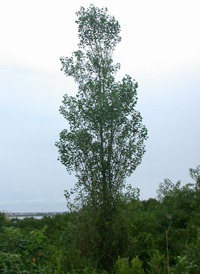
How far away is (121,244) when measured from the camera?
9516mm

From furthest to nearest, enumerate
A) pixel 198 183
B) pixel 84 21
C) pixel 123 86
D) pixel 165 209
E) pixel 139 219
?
pixel 198 183 → pixel 165 209 → pixel 139 219 → pixel 84 21 → pixel 123 86

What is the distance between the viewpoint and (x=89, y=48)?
1169cm

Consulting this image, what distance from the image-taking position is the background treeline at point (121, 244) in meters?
4.16

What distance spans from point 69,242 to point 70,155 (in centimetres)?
274

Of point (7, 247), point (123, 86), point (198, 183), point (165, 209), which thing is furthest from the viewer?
point (198, 183)

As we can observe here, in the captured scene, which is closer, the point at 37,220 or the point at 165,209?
the point at 165,209

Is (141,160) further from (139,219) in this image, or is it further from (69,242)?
(139,219)

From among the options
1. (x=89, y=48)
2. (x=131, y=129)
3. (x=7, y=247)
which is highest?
(x=89, y=48)

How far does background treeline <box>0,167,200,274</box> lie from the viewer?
4158mm

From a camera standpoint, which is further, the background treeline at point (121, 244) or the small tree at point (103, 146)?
the small tree at point (103, 146)

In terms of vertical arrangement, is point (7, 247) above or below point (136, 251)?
above

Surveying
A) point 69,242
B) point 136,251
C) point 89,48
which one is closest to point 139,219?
point 136,251

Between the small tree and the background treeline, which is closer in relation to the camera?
the background treeline

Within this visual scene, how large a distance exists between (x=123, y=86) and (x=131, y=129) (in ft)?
4.68
